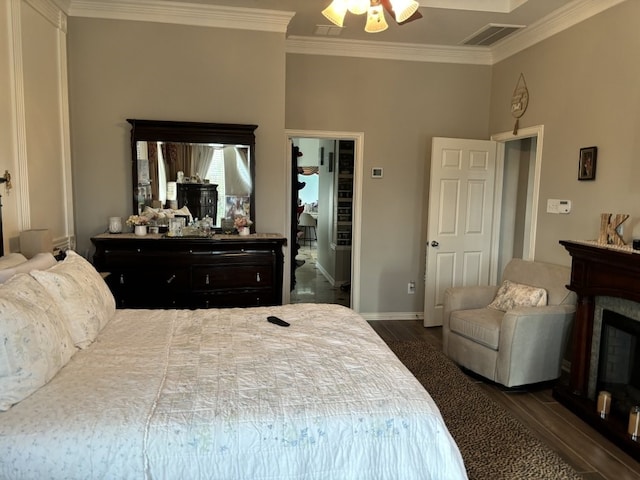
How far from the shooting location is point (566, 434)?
2.79 m

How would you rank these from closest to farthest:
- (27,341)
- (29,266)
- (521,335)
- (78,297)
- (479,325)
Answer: (27,341) < (78,297) < (29,266) < (521,335) < (479,325)

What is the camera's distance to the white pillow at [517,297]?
351 centimetres

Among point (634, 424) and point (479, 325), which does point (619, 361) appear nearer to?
point (634, 424)

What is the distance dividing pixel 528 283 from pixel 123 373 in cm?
319

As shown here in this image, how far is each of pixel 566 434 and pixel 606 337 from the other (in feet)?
2.28

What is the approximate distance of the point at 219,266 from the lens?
3783mm

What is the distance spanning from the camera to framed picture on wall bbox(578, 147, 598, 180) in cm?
343

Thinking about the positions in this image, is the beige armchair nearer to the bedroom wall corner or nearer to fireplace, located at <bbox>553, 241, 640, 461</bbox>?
fireplace, located at <bbox>553, 241, 640, 461</bbox>

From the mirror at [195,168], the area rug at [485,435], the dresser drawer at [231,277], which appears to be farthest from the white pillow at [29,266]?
the area rug at [485,435]

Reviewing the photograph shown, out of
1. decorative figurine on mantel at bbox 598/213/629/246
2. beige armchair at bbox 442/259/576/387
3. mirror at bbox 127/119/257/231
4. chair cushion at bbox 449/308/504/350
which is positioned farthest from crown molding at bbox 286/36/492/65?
chair cushion at bbox 449/308/504/350

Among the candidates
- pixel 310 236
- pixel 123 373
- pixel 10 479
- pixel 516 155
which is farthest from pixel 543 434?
pixel 310 236

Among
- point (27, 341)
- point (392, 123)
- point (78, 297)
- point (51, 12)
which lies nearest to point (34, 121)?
point (51, 12)

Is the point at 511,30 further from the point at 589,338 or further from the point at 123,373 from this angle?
the point at 123,373

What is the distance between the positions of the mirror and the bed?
2.17 m
